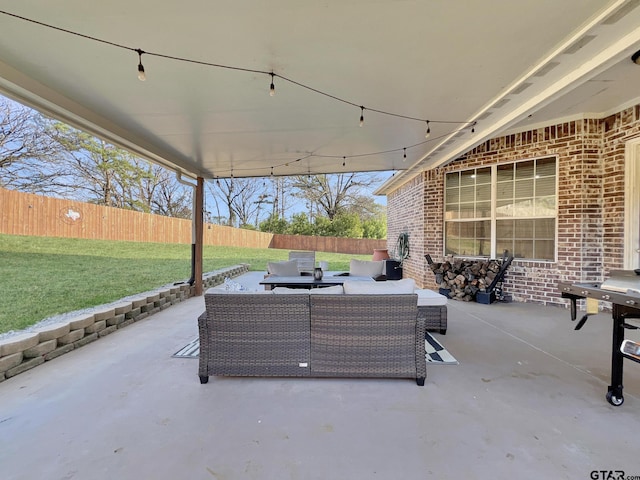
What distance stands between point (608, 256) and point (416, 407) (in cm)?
468

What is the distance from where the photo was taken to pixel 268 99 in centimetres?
325

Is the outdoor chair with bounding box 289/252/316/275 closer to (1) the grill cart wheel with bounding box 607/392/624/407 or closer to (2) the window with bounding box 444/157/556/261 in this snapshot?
(2) the window with bounding box 444/157/556/261

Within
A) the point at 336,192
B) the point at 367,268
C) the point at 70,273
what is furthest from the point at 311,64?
the point at 336,192

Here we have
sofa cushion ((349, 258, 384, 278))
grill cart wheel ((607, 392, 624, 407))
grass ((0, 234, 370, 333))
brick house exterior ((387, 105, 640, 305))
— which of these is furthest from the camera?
sofa cushion ((349, 258, 384, 278))

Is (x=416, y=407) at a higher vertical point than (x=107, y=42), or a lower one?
lower

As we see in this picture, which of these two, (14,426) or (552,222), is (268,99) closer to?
(14,426)

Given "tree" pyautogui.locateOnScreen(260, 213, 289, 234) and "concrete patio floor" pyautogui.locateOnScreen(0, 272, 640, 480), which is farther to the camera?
"tree" pyautogui.locateOnScreen(260, 213, 289, 234)

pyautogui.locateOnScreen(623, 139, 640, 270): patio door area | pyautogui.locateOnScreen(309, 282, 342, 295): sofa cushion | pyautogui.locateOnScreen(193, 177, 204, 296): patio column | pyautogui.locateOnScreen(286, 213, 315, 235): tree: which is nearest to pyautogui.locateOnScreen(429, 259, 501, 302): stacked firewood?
pyautogui.locateOnScreen(623, 139, 640, 270): patio door area

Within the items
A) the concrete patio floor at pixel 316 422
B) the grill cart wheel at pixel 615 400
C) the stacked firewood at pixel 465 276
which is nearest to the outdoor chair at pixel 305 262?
the stacked firewood at pixel 465 276

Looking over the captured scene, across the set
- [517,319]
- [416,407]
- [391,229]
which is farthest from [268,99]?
[391,229]

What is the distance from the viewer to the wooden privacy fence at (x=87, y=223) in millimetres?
5660

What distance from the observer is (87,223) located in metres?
7.32

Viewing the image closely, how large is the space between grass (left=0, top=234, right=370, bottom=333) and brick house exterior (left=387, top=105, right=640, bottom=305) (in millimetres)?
6886

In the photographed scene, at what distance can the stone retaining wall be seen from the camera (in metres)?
2.57
